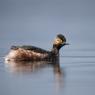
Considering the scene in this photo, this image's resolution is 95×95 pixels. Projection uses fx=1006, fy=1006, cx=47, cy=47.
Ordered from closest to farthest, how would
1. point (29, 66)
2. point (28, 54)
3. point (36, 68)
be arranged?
point (36, 68)
point (29, 66)
point (28, 54)

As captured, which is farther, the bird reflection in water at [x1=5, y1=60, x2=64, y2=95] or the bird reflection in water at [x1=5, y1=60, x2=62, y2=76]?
the bird reflection in water at [x1=5, y1=60, x2=62, y2=76]

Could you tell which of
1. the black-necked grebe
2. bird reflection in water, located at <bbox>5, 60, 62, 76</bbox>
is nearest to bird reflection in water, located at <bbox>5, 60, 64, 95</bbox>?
bird reflection in water, located at <bbox>5, 60, 62, 76</bbox>

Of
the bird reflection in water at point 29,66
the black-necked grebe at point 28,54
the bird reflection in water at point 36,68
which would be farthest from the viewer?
the black-necked grebe at point 28,54

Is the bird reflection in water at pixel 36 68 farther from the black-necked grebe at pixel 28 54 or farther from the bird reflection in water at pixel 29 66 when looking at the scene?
the black-necked grebe at pixel 28 54

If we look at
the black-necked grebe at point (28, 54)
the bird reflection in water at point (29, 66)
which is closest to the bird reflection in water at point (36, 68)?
the bird reflection in water at point (29, 66)

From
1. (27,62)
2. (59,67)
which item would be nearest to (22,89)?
(59,67)

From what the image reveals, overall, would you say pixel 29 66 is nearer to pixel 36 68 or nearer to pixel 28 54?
pixel 36 68

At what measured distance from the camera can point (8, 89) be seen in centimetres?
2853

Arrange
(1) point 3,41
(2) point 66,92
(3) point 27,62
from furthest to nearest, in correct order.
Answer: (1) point 3,41
(3) point 27,62
(2) point 66,92

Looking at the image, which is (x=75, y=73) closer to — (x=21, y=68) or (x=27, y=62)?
(x=21, y=68)

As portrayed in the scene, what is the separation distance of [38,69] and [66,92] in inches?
295

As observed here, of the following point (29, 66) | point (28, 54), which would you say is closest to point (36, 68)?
point (29, 66)

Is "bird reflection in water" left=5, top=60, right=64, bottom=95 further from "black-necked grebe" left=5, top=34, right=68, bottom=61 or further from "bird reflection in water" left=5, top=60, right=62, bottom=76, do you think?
"black-necked grebe" left=5, top=34, right=68, bottom=61

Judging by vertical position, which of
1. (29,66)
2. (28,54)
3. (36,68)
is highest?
(28,54)
